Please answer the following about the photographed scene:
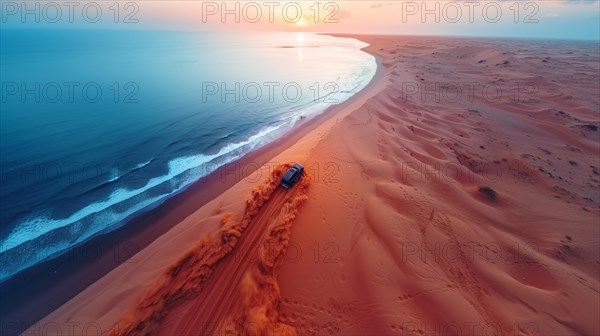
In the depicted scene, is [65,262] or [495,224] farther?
[495,224]

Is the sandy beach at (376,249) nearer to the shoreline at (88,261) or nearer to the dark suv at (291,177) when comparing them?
the shoreline at (88,261)

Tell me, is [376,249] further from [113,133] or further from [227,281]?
[113,133]

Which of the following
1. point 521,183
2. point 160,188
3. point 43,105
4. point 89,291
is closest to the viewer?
point 89,291

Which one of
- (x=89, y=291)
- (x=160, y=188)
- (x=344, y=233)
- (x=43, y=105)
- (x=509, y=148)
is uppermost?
(x=43, y=105)

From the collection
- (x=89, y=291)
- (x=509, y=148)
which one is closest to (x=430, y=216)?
(x=509, y=148)

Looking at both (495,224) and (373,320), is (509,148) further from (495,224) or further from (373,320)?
(373,320)
